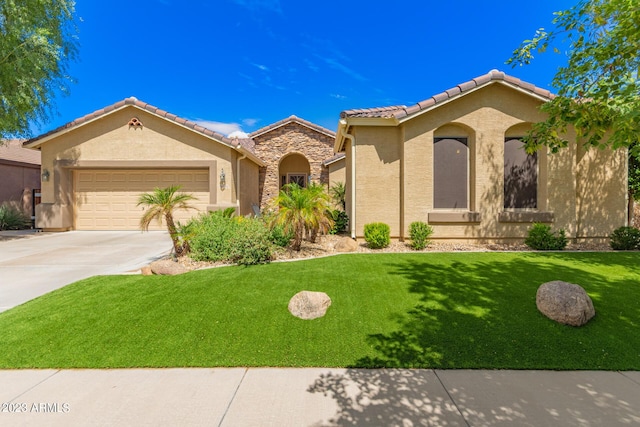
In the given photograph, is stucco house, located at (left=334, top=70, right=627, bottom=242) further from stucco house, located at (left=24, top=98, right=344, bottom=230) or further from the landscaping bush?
stucco house, located at (left=24, top=98, right=344, bottom=230)

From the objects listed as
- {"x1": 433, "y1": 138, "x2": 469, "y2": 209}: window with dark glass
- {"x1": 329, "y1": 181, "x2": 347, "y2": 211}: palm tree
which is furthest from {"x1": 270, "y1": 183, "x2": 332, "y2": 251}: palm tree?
{"x1": 329, "y1": 181, "x2": 347, "y2": 211}: palm tree

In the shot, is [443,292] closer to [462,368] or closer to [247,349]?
[462,368]

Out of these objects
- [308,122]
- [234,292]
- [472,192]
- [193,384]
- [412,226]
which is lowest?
[193,384]

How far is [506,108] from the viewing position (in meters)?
9.16

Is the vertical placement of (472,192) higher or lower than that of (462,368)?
higher

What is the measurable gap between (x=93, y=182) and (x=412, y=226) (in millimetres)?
13689

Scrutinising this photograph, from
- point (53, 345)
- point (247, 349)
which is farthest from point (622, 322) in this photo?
point (53, 345)

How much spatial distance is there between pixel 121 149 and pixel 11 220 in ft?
24.7

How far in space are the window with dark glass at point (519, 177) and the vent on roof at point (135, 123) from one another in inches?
555

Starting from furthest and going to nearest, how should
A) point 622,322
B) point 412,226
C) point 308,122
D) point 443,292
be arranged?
point 308,122 → point 412,226 → point 443,292 → point 622,322

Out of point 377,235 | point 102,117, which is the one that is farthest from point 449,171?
point 102,117

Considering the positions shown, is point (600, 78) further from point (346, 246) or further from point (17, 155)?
point (17, 155)

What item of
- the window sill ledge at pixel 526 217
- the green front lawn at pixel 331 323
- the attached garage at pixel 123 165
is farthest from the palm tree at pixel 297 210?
the attached garage at pixel 123 165

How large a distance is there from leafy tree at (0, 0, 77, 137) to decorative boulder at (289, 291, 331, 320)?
13652 millimetres
